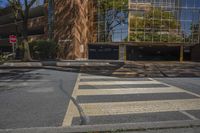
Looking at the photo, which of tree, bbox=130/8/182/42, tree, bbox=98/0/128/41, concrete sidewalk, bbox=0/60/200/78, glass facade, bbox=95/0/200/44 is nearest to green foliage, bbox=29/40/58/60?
glass facade, bbox=95/0/200/44

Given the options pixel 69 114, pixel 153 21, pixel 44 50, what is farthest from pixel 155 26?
pixel 69 114

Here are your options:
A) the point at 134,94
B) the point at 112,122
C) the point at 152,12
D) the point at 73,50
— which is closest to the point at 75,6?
the point at 73,50

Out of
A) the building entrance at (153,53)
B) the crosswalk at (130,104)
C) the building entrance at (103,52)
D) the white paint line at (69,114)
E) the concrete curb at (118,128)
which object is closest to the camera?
the concrete curb at (118,128)

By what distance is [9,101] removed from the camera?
8.51 meters

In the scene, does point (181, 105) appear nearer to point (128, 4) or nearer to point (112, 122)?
point (112, 122)

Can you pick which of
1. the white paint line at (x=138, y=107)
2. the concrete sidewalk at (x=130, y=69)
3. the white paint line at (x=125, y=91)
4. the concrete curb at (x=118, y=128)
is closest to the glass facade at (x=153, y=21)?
the concrete sidewalk at (x=130, y=69)

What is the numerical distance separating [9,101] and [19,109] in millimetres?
1146

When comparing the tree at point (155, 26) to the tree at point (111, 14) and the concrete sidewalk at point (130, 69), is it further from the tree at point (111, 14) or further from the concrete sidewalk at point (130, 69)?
the concrete sidewalk at point (130, 69)

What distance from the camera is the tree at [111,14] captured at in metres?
44.9

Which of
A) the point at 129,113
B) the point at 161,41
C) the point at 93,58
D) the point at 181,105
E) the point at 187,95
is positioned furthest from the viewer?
the point at 93,58

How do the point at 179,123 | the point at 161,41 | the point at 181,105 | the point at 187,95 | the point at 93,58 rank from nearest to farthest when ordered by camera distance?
the point at 179,123 < the point at 181,105 < the point at 187,95 < the point at 161,41 < the point at 93,58

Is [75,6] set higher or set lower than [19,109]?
higher

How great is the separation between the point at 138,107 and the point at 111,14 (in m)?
39.7

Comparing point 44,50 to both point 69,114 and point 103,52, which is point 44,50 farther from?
point 69,114
